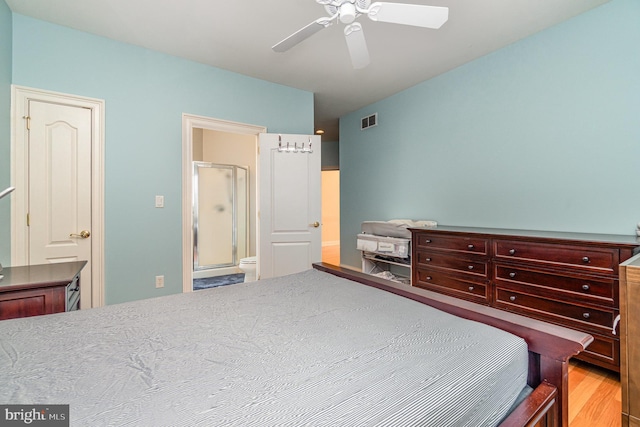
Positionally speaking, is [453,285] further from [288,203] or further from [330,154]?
[330,154]

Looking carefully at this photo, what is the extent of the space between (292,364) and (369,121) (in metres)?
4.21

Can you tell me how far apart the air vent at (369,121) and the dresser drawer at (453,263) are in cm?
226

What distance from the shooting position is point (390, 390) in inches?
28.5

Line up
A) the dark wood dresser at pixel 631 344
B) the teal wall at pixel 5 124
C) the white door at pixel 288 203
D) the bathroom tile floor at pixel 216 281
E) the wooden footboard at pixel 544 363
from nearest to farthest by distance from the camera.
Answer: the wooden footboard at pixel 544 363 → the dark wood dresser at pixel 631 344 → the teal wall at pixel 5 124 → the white door at pixel 288 203 → the bathroom tile floor at pixel 216 281

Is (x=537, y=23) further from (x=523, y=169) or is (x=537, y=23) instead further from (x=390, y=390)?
(x=390, y=390)

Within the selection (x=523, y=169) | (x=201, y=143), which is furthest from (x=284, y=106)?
(x=523, y=169)

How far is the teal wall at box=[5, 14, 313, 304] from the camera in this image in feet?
8.14

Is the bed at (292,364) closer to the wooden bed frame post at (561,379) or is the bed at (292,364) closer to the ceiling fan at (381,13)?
the wooden bed frame post at (561,379)

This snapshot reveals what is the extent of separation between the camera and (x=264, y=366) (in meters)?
0.84

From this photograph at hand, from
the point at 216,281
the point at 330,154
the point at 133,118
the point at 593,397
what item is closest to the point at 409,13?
the point at 593,397

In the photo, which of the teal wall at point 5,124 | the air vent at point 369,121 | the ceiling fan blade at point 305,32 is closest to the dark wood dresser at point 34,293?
the teal wall at point 5,124

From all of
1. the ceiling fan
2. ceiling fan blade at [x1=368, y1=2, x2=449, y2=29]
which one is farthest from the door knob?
ceiling fan blade at [x1=368, y1=2, x2=449, y2=29]

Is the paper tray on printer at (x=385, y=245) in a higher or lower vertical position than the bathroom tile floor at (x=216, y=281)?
higher

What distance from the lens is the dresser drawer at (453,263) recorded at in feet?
8.32
